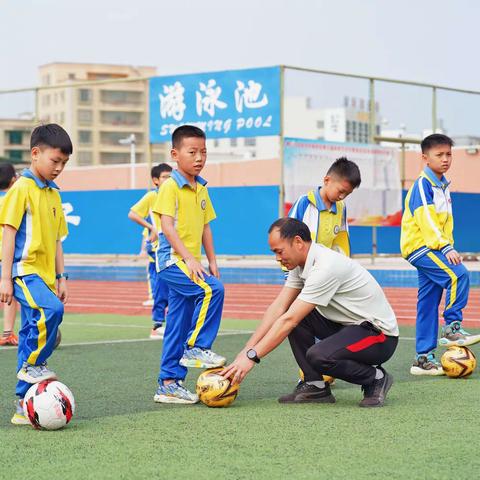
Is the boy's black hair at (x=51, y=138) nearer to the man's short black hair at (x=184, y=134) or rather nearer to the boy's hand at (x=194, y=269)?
the man's short black hair at (x=184, y=134)

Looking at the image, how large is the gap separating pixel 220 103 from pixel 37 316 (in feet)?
42.2

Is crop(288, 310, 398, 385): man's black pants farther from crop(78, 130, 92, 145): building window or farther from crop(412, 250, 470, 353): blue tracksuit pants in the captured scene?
crop(78, 130, 92, 145): building window

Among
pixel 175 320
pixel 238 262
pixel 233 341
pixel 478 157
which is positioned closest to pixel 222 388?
pixel 175 320

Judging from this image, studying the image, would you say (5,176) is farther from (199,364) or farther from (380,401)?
(380,401)

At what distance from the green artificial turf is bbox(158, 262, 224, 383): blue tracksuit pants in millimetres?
294

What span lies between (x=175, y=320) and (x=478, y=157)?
1740 centimetres

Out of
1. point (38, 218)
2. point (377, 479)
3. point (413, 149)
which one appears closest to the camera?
point (377, 479)

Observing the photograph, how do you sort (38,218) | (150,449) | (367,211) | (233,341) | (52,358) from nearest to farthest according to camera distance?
(150,449) < (38,218) < (52,358) < (233,341) < (367,211)

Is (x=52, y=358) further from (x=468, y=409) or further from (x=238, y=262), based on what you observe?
(x=238, y=262)

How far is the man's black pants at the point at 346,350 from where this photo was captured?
6.35m

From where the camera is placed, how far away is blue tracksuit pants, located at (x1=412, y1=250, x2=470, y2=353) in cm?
789

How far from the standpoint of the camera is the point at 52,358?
895cm

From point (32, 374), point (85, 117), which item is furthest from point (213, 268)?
point (85, 117)

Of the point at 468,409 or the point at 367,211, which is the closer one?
the point at 468,409
